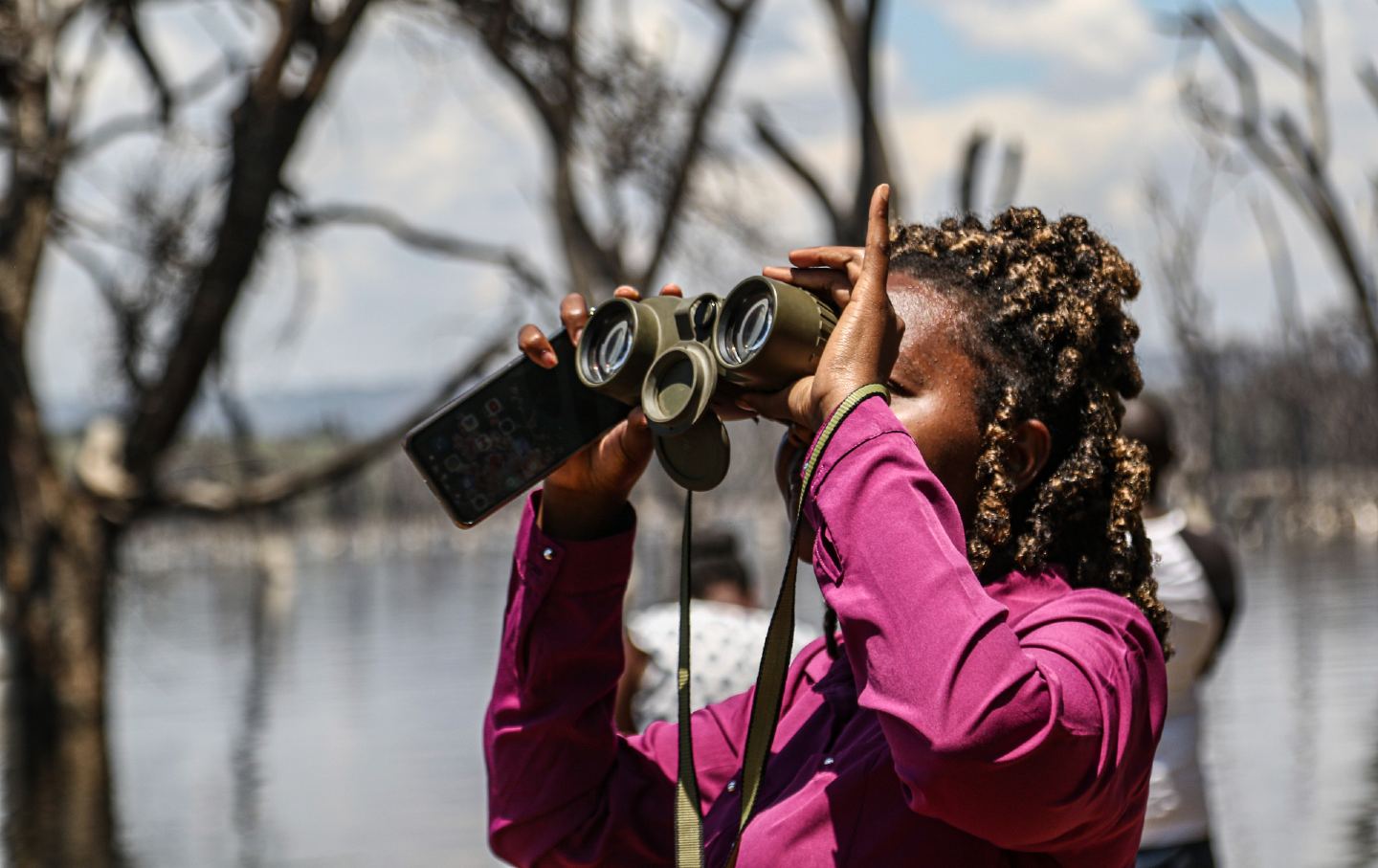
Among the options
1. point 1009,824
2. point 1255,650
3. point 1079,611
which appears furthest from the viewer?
point 1255,650

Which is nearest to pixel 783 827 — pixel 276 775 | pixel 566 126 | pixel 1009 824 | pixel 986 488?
pixel 1009 824

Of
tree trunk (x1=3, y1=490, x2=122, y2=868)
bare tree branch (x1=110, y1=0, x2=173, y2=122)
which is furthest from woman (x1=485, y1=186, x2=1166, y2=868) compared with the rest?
bare tree branch (x1=110, y1=0, x2=173, y2=122)

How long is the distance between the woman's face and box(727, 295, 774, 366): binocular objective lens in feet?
0.35

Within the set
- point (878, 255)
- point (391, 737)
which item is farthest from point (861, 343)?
→ point (391, 737)

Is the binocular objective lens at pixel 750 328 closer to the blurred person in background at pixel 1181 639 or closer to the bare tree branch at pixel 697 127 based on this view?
the blurred person in background at pixel 1181 639

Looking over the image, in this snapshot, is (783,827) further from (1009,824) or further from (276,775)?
(276,775)

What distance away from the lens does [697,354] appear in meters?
1.71

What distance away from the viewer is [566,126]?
7.07 meters

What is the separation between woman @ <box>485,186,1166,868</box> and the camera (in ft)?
4.82

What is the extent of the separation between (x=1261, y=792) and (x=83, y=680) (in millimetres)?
5389

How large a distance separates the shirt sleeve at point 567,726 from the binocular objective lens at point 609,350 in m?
0.21

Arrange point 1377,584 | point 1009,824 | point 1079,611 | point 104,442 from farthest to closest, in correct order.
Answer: point 1377,584 < point 104,442 < point 1079,611 < point 1009,824

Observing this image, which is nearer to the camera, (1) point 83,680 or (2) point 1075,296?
(2) point 1075,296

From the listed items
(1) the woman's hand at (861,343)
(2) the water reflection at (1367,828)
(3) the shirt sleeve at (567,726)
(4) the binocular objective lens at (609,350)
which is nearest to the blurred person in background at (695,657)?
(3) the shirt sleeve at (567,726)
